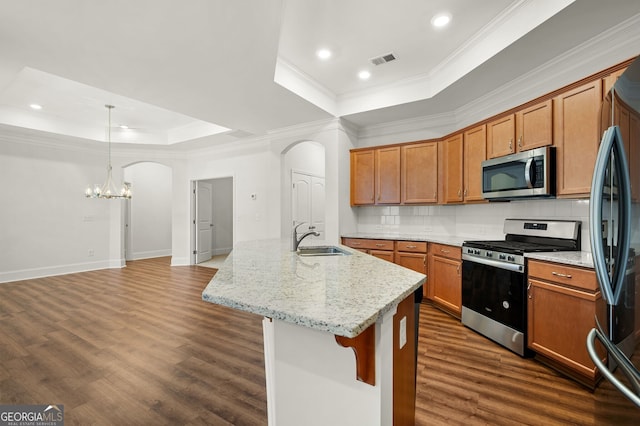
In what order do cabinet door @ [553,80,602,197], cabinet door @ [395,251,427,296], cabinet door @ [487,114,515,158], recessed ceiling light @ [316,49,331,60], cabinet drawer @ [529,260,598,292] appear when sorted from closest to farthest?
cabinet drawer @ [529,260,598,292] → cabinet door @ [553,80,602,197] → cabinet door @ [487,114,515,158] → recessed ceiling light @ [316,49,331,60] → cabinet door @ [395,251,427,296]

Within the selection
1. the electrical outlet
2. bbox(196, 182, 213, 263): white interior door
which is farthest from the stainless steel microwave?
bbox(196, 182, 213, 263): white interior door

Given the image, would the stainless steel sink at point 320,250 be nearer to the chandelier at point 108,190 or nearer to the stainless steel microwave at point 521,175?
the stainless steel microwave at point 521,175

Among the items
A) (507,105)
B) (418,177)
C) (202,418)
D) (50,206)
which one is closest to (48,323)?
(202,418)

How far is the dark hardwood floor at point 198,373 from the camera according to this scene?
185 cm

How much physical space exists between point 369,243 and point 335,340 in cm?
338

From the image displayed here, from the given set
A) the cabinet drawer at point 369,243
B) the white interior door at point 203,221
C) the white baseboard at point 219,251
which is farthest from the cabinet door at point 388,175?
the white baseboard at point 219,251

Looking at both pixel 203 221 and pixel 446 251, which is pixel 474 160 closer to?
pixel 446 251

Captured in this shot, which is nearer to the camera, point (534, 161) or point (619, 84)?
point (619, 84)

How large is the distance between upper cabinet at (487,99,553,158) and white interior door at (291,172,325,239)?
3280 millimetres

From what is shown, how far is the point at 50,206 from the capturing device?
609 cm

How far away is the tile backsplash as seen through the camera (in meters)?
2.88

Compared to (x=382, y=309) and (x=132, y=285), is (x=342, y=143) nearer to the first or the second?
(x=382, y=309)

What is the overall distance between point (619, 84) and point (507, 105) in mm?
2700

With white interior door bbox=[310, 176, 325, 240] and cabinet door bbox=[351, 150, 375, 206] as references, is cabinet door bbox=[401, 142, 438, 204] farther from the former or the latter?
white interior door bbox=[310, 176, 325, 240]
